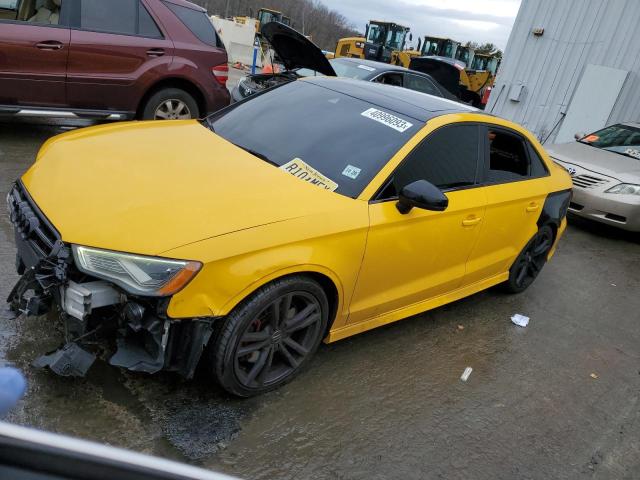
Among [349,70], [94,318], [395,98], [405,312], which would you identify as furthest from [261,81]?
[94,318]

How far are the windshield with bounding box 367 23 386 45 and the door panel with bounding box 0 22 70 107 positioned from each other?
2309cm

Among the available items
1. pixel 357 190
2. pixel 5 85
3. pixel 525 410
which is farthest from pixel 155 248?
pixel 5 85

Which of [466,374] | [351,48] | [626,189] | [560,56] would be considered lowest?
[466,374]

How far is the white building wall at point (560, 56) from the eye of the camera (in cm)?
1039

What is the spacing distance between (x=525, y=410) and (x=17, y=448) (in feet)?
9.90

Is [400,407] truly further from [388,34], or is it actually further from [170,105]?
[388,34]

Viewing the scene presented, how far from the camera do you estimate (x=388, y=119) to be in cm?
340

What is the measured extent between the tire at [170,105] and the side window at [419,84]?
12.4 ft

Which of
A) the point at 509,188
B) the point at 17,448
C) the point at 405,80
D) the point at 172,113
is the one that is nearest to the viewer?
the point at 17,448

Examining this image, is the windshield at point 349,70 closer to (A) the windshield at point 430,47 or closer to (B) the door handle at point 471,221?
(B) the door handle at point 471,221

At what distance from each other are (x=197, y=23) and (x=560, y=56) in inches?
323

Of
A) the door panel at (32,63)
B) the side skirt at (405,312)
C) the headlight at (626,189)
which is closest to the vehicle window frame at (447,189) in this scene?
the side skirt at (405,312)

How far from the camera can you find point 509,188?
12.8ft

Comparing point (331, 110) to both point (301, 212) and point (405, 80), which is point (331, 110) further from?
point (405, 80)
